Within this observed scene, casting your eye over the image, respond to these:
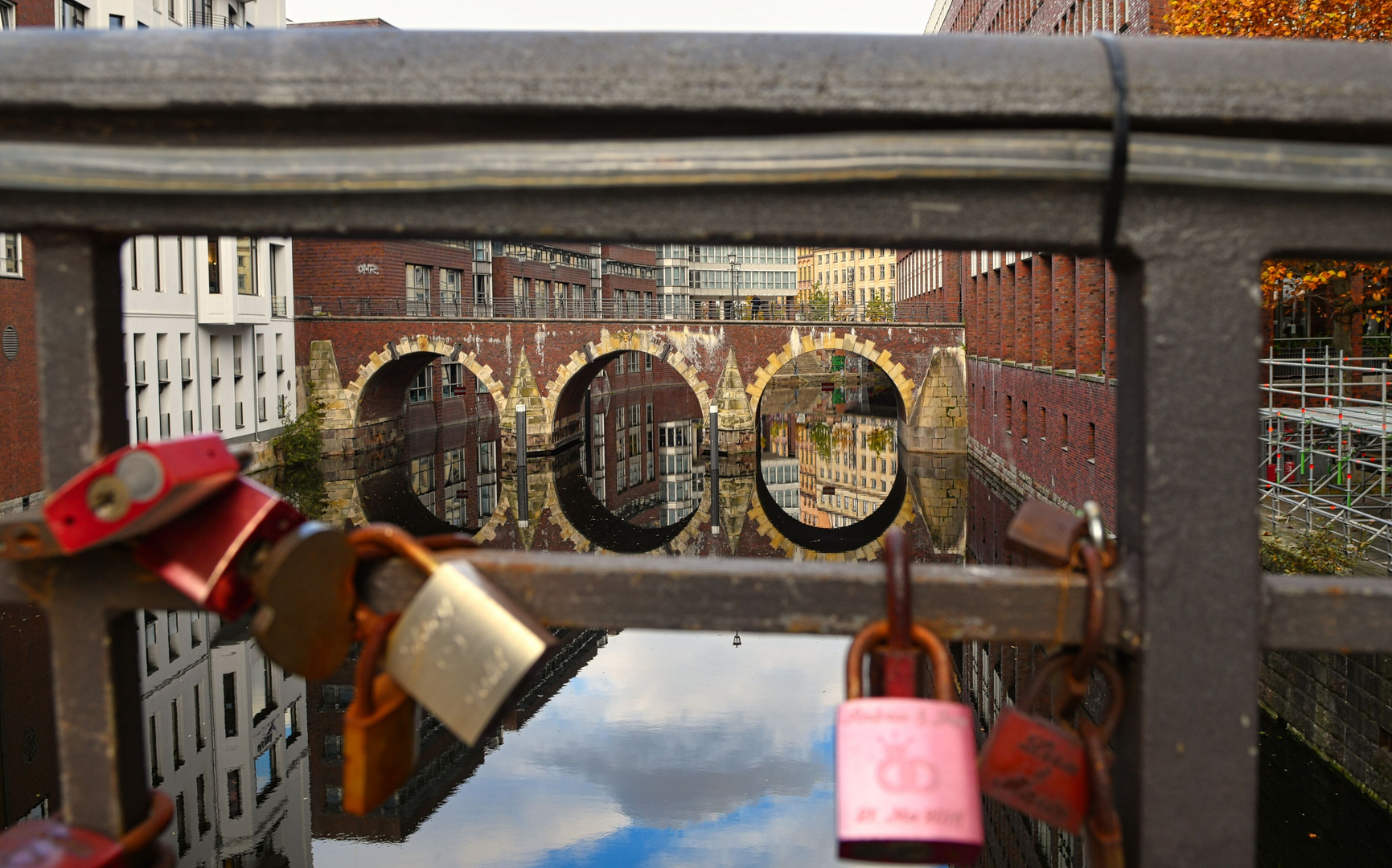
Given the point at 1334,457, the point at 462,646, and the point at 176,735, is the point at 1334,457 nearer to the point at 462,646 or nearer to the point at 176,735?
the point at 176,735

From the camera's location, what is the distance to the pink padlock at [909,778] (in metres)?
1.24

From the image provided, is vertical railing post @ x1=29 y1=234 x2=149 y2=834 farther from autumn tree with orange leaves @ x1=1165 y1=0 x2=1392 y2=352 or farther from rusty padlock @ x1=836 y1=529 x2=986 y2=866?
autumn tree with orange leaves @ x1=1165 y1=0 x2=1392 y2=352

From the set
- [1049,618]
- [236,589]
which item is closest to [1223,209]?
[1049,618]

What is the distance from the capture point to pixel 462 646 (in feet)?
4.25

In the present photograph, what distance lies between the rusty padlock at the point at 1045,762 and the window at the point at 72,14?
65.6 ft

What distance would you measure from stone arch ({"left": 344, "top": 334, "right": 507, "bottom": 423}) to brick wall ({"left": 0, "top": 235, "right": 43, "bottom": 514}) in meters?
12.8

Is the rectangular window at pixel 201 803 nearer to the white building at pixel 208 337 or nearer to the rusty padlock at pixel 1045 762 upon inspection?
the rusty padlock at pixel 1045 762

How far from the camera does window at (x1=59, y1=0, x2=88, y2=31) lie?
18281 millimetres

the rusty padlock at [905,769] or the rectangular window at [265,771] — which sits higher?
the rusty padlock at [905,769]

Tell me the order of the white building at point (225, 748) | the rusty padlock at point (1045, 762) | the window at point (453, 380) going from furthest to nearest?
the window at point (453, 380) < the white building at point (225, 748) < the rusty padlock at point (1045, 762)

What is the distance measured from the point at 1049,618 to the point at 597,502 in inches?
968

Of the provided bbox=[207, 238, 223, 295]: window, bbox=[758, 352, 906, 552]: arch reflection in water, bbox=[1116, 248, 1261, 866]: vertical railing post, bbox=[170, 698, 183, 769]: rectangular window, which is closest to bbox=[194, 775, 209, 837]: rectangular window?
bbox=[170, 698, 183, 769]: rectangular window

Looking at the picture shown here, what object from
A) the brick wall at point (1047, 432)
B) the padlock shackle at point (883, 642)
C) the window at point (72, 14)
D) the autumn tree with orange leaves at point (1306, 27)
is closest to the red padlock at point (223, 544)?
the padlock shackle at point (883, 642)

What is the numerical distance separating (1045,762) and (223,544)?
93cm
